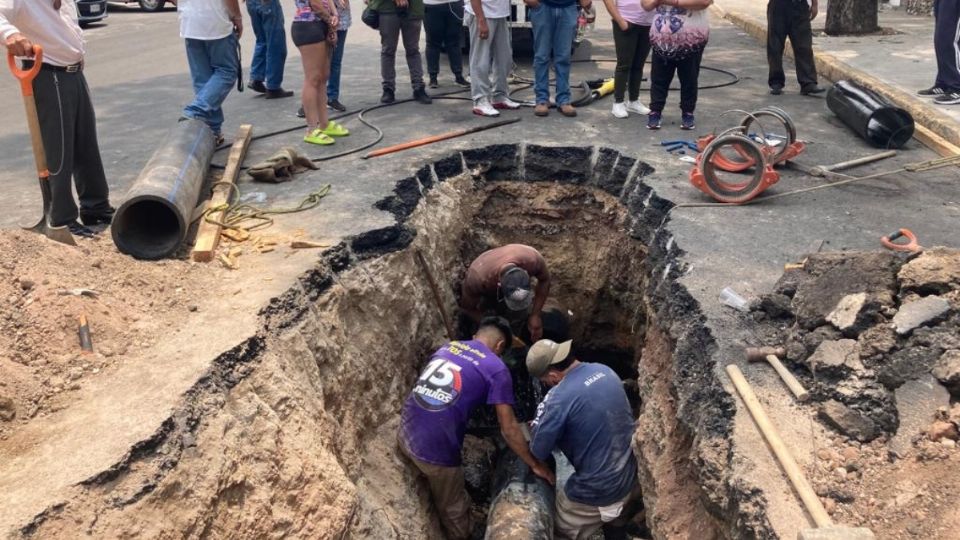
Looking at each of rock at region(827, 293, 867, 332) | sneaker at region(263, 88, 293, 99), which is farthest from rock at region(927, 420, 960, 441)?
sneaker at region(263, 88, 293, 99)

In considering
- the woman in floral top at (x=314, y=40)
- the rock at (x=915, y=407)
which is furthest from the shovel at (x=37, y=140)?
the rock at (x=915, y=407)

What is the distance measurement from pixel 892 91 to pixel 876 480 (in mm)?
6160

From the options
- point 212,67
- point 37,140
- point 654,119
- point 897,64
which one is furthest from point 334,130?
point 897,64

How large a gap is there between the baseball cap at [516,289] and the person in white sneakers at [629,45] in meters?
2.71

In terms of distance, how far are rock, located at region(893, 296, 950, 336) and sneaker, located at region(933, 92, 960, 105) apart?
186 inches

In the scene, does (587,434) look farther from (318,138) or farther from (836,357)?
(318,138)

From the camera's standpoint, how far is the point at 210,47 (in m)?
6.40

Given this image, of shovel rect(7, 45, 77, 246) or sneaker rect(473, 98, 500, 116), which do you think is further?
sneaker rect(473, 98, 500, 116)

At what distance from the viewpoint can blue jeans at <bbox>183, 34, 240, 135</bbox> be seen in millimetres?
6410

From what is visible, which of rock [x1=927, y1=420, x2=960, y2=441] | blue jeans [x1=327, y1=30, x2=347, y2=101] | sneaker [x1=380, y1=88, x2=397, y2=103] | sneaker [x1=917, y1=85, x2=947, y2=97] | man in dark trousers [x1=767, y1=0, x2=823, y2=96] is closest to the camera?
rock [x1=927, y1=420, x2=960, y2=441]

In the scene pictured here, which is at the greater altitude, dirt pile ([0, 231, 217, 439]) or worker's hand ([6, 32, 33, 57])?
worker's hand ([6, 32, 33, 57])

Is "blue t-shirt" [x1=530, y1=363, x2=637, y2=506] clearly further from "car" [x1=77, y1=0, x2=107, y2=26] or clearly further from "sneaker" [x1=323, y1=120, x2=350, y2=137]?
"car" [x1=77, y1=0, x2=107, y2=26]

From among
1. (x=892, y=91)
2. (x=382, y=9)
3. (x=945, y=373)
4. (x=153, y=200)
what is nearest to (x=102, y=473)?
(x=153, y=200)

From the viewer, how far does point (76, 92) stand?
16.0 feet
